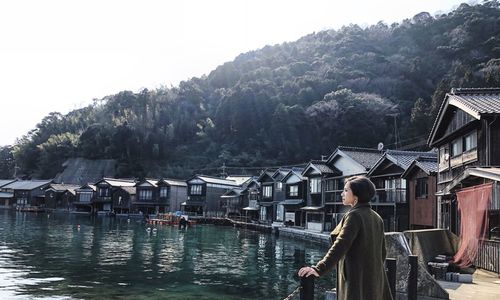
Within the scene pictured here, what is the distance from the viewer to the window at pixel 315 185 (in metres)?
42.7

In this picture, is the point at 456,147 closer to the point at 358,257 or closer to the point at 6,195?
the point at 358,257

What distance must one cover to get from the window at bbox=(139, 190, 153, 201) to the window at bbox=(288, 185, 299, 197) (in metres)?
28.2

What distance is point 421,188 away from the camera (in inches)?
1051

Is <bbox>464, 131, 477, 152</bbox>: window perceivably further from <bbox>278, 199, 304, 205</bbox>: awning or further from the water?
<bbox>278, 199, 304, 205</bbox>: awning

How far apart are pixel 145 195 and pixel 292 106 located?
32.2m

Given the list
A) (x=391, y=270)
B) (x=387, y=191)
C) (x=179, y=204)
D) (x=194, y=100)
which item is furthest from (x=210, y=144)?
(x=391, y=270)

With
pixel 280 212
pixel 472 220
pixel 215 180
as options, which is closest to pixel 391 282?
pixel 472 220

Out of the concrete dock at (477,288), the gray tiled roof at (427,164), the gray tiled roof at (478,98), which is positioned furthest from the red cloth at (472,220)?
the gray tiled roof at (427,164)

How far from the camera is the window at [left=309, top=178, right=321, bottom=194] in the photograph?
4266 centimetres

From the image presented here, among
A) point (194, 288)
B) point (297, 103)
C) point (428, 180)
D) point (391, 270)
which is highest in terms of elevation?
point (297, 103)

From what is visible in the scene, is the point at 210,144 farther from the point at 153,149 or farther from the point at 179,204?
the point at 179,204

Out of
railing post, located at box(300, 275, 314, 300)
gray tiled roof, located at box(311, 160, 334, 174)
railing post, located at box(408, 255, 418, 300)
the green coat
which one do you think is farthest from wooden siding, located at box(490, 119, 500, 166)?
gray tiled roof, located at box(311, 160, 334, 174)

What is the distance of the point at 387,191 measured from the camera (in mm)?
31234

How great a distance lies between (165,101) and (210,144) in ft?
71.9
